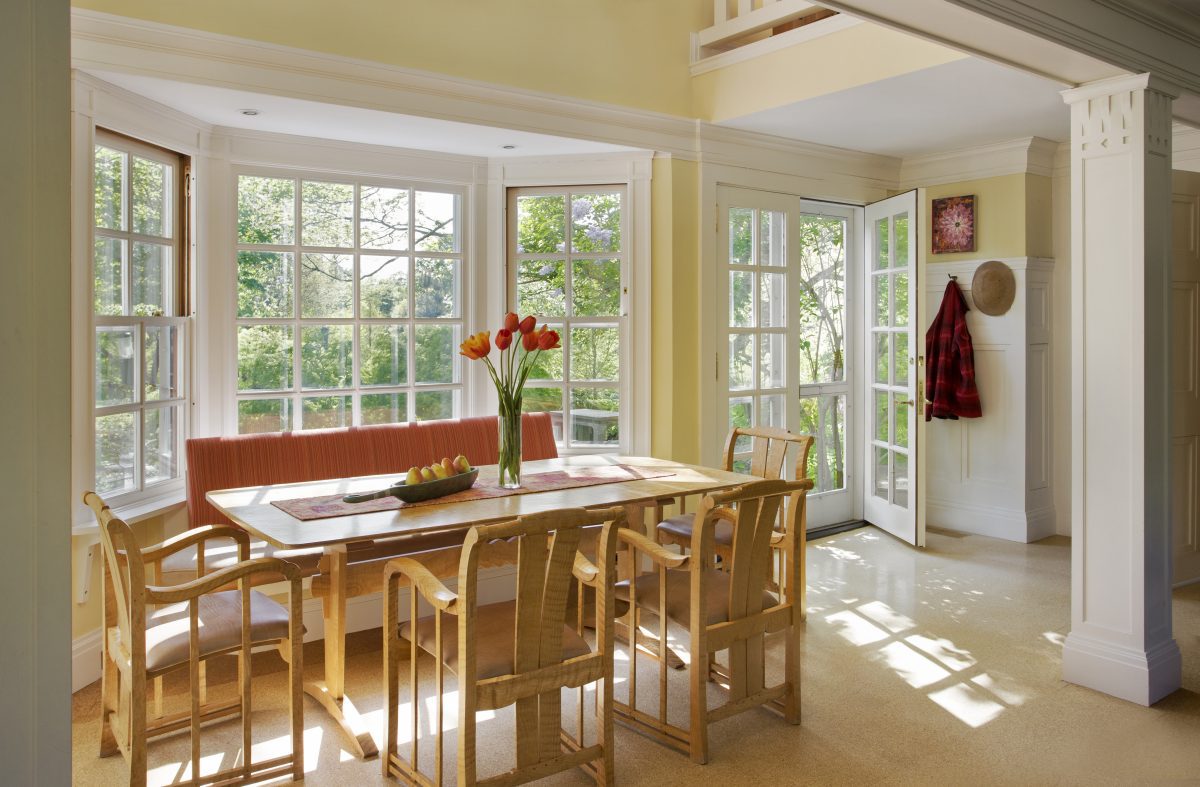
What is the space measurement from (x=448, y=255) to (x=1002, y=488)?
12.3 feet

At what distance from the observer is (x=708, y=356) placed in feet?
16.4

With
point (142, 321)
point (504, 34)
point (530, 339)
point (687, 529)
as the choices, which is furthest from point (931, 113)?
point (142, 321)

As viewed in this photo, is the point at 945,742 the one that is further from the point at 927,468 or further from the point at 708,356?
the point at 927,468

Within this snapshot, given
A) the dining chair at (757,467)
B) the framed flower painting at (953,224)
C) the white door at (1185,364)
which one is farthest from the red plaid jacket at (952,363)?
the dining chair at (757,467)

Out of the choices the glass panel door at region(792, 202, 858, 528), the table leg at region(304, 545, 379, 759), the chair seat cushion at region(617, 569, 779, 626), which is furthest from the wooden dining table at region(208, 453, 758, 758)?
the glass panel door at region(792, 202, 858, 528)

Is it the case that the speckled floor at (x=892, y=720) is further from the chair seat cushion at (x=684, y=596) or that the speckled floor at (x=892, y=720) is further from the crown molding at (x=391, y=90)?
the crown molding at (x=391, y=90)

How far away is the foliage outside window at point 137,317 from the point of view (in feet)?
11.5

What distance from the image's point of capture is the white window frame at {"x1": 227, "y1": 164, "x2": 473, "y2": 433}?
4129mm

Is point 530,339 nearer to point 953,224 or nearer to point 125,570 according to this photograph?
point 125,570

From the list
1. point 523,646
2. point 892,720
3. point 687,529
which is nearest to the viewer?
point 523,646

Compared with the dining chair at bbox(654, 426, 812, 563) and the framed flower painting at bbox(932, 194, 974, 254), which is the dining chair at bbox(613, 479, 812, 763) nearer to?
the dining chair at bbox(654, 426, 812, 563)

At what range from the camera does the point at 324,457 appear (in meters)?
4.05

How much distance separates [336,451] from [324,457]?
62 mm

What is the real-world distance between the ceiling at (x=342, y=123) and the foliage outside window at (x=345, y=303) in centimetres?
28
